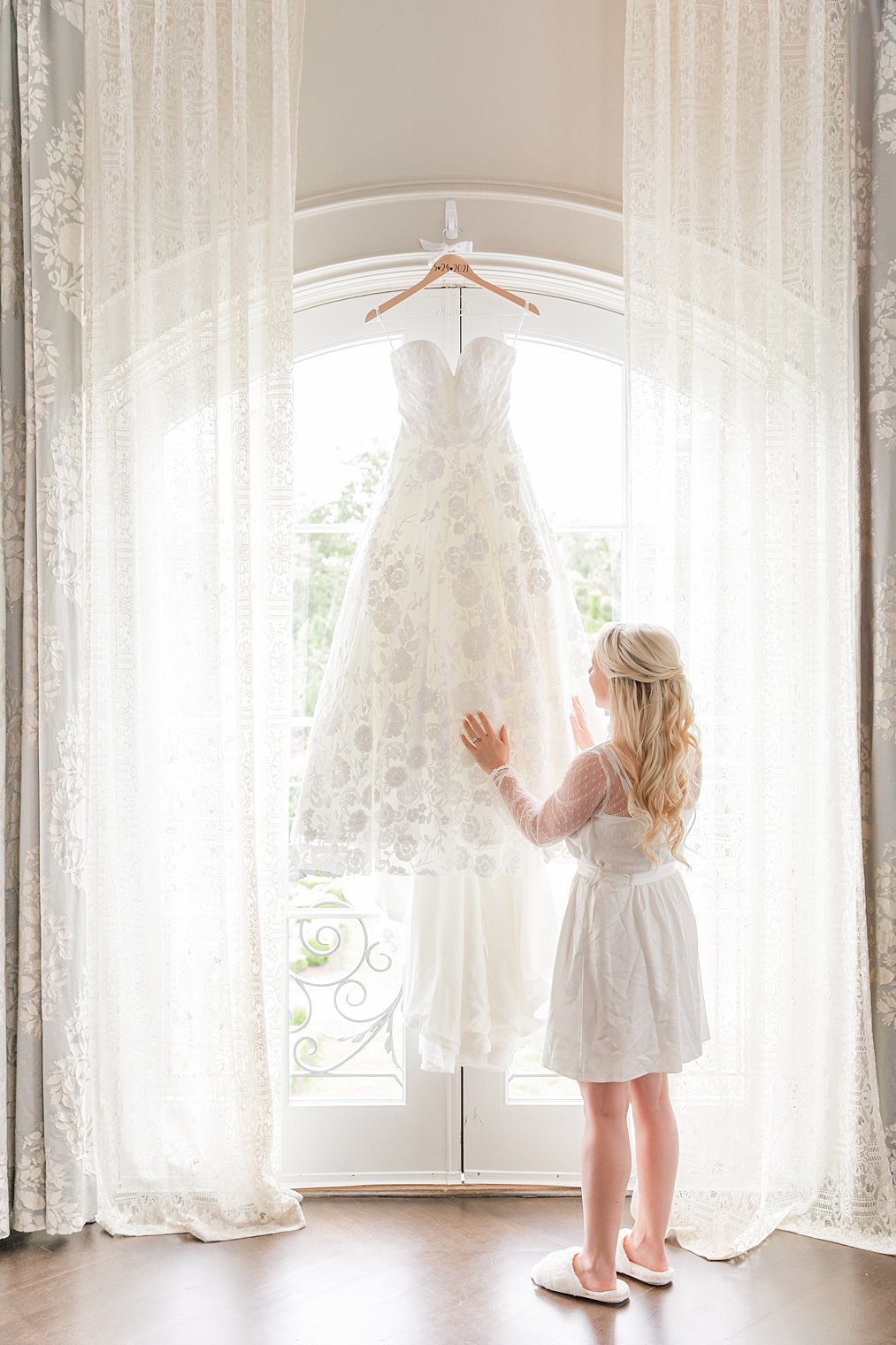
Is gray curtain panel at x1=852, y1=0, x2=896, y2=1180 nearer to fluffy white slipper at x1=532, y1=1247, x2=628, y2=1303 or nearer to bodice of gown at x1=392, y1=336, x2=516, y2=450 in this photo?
fluffy white slipper at x1=532, y1=1247, x2=628, y2=1303

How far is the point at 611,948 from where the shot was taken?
193 cm

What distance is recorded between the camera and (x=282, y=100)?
2.19 metres

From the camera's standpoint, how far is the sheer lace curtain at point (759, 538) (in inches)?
86.7

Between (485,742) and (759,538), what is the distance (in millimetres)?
797

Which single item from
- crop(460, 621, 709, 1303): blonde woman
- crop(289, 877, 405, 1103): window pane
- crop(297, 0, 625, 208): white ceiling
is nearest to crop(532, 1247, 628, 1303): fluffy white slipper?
crop(460, 621, 709, 1303): blonde woman

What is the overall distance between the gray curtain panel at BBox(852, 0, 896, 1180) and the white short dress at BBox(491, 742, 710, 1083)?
55cm

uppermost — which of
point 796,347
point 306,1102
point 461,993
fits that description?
point 796,347

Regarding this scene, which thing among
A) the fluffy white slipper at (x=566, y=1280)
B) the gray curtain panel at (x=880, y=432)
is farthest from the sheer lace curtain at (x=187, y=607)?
the gray curtain panel at (x=880, y=432)

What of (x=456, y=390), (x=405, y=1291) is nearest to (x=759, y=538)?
(x=456, y=390)

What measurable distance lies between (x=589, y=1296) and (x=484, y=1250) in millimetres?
280

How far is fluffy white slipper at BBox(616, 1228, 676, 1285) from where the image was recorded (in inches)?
79.4

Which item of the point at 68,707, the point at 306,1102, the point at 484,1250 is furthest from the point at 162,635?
the point at 484,1250

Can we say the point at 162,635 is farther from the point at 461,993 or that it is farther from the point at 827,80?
the point at 827,80

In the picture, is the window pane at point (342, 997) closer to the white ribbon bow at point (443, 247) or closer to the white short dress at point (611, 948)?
the white short dress at point (611, 948)
